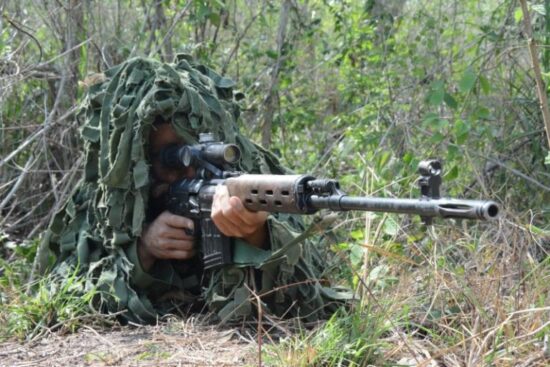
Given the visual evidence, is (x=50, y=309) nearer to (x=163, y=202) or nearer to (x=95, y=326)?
(x=95, y=326)

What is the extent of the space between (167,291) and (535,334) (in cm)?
158

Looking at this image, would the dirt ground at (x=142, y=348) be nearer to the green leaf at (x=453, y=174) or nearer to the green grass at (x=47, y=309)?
the green grass at (x=47, y=309)

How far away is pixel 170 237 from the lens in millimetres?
3584

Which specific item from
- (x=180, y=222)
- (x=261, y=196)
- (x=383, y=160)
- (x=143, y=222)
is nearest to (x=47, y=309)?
(x=143, y=222)

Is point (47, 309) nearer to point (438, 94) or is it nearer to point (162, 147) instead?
point (162, 147)

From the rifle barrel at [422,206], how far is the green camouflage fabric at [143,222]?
0.49 meters

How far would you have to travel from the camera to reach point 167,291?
3.78 m

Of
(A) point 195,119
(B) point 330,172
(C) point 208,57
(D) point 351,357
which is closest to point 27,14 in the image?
(C) point 208,57

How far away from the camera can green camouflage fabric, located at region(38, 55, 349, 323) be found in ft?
11.3

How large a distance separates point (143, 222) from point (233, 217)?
0.63 metres

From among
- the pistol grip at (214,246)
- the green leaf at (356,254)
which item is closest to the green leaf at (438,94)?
the green leaf at (356,254)

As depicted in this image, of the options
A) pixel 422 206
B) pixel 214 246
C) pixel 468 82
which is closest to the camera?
pixel 422 206

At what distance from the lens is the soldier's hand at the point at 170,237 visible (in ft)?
11.7

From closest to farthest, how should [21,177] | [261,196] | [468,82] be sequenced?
[261,196] < [468,82] < [21,177]
